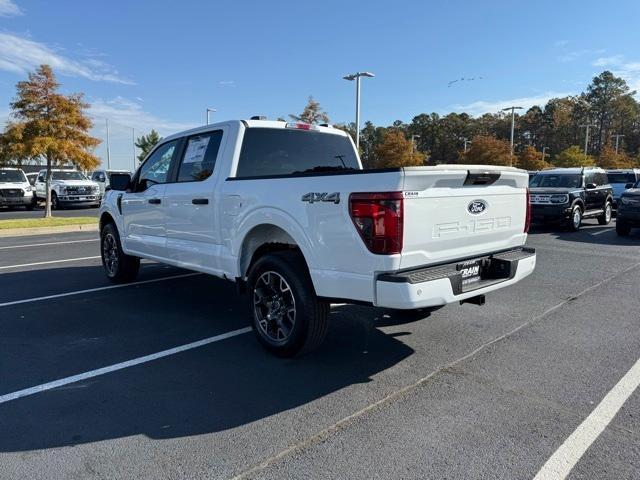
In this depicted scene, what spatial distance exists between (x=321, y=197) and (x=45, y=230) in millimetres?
13568

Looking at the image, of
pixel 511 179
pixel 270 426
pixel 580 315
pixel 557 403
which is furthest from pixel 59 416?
pixel 580 315

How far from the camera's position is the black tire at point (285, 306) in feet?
13.0

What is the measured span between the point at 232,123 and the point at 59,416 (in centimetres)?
303

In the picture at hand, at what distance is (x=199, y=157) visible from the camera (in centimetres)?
537

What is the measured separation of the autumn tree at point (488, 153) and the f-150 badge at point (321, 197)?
45947 mm

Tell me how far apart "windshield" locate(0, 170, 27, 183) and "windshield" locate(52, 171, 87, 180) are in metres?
1.45

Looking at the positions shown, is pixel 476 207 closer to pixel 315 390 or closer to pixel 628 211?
pixel 315 390

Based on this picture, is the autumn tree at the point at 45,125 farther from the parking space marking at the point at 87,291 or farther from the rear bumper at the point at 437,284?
the rear bumper at the point at 437,284

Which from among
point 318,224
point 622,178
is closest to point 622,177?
point 622,178

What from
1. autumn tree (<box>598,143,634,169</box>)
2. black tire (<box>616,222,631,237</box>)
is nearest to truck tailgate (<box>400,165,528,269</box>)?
black tire (<box>616,222,631,237</box>)

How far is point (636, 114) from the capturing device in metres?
87.3

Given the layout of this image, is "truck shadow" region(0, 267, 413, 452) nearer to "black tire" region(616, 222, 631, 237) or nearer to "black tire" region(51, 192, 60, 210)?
"black tire" region(616, 222, 631, 237)

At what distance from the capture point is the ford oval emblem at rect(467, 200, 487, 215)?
3938 mm

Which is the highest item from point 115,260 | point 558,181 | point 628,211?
point 558,181
